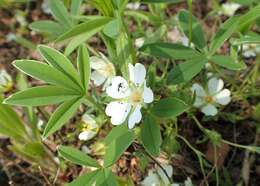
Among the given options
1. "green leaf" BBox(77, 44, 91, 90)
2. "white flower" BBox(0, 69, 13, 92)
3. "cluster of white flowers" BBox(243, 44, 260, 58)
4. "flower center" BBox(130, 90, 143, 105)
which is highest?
"green leaf" BBox(77, 44, 91, 90)

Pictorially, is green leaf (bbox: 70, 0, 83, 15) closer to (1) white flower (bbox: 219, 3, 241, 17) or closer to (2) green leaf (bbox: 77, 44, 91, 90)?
(2) green leaf (bbox: 77, 44, 91, 90)

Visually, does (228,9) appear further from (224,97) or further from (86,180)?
(86,180)

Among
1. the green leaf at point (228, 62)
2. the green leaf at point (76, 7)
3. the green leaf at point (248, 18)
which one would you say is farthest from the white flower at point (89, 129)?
the green leaf at point (248, 18)

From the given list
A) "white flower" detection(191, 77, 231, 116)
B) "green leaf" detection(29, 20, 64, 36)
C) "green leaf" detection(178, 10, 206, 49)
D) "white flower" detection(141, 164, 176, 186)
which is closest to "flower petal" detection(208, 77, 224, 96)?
"white flower" detection(191, 77, 231, 116)

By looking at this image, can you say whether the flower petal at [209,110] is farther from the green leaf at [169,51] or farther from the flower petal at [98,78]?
the flower petal at [98,78]

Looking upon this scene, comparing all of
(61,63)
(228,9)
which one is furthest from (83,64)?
(228,9)

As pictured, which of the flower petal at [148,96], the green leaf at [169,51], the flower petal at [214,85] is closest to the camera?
the flower petal at [148,96]

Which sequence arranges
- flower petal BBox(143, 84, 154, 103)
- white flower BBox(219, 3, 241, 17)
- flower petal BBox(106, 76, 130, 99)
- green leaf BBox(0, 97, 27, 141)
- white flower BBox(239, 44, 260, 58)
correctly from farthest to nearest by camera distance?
white flower BBox(219, 3, 241, 17) → white flower BBox(239, 44, 260, 58) → green leaf BBox(0, 97, 27, 141) → flower petal BBox(106, 76, 130, 99) → flower petal BBox(143, 84, 154, 103)
